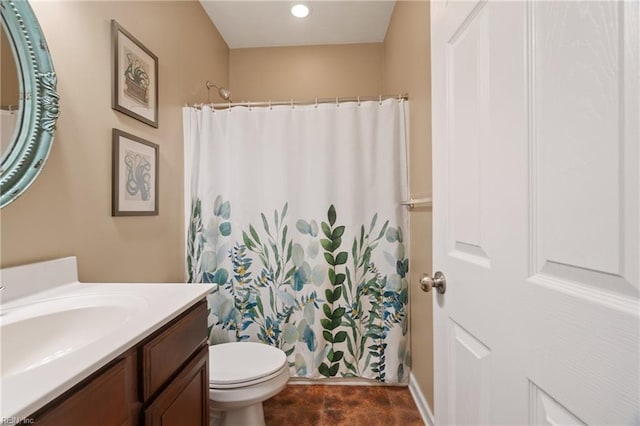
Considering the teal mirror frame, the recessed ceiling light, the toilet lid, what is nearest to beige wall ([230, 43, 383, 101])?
the recessed ceiling light

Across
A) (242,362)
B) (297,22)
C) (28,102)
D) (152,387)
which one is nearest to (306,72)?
(297,22)

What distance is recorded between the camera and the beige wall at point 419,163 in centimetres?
161

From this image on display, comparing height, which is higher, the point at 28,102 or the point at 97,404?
the point at 28,102

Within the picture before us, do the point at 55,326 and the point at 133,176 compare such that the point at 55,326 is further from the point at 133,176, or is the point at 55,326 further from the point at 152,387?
the point at 133,176

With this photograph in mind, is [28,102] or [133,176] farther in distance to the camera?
[133,176]

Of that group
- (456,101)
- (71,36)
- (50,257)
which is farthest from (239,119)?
(456,101)

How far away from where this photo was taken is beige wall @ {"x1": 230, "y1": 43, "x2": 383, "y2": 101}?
2.83 metres

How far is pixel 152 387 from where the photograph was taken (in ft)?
2.62

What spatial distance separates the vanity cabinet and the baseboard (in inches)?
42.9

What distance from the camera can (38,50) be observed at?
1.00 meters

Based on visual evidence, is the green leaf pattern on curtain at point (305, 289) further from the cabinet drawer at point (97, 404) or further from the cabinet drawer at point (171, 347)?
the cabinet drawer at point (97, 404)

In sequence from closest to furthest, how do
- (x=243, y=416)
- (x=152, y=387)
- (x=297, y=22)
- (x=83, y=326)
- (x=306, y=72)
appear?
(x=152, y=387)
(x=83, y=326)
(x=243, y=416)
(x=297, y=22)
(x=306, y=72)

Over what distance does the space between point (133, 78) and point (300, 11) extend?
141cm

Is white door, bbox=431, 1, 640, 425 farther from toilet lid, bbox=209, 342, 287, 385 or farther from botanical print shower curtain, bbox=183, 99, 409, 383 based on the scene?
botanical print shower curtain, bbox=183, 99, 409, 383
